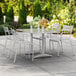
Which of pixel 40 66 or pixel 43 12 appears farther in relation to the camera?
pixel 43 12

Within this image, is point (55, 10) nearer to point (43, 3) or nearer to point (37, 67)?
point (43, 3)

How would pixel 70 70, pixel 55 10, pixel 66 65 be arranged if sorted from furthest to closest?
pixel 55 10 → pixel 66 65 → pixel 70 70

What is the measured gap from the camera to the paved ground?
462 cm

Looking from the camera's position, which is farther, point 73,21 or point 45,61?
point 73,21

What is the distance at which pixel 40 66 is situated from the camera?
5234mm

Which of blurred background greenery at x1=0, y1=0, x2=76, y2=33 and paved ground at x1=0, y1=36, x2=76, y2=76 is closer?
paved ground at x1=0, y1=36, x2=76, y2=76

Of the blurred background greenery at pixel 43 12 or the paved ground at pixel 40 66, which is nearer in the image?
the paved ground at pixel 40 66

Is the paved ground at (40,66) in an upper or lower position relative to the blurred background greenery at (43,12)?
lower

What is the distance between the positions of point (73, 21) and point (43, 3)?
20.7 feet

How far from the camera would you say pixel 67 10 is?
1552 centimetres

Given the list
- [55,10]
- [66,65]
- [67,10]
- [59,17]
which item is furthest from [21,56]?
[55,10]

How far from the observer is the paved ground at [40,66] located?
462 cm

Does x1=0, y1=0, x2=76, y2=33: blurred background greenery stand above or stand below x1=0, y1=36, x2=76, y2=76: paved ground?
above

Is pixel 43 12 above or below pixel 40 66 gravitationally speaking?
above
